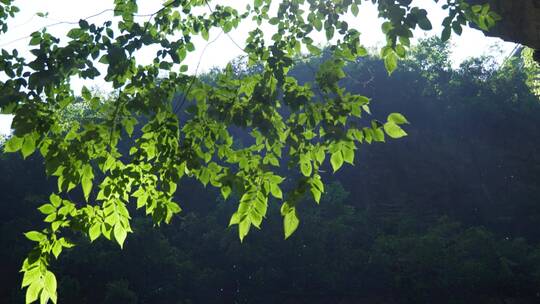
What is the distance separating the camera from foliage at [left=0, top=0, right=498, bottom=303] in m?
2.74

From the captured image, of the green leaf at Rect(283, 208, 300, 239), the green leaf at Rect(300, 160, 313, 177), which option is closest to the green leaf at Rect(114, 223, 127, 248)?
the green leaf at Rect(283, 208, 300, 239)

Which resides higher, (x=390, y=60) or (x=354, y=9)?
(x=354, y=9)

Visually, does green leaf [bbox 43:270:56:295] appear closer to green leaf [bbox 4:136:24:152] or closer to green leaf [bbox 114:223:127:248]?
green leaf [bbox 114:223:127:248]

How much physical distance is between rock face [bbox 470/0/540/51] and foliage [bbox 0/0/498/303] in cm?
26

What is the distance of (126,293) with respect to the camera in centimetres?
2666

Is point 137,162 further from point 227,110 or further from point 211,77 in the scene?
point 211,77

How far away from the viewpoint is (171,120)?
294 centimetres

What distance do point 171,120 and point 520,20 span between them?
77.0 inches

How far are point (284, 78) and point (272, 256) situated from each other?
27.2m

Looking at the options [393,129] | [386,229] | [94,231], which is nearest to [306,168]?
[393,129]

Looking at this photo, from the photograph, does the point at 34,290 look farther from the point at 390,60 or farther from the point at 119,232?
the point at 390,60

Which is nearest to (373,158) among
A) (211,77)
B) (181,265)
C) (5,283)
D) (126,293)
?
(211,77)

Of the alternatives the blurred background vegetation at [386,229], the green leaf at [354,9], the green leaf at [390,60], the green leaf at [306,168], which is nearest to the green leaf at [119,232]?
the green leaf at [306,168]

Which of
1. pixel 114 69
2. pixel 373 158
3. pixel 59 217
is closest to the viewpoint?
pixel 114 69
